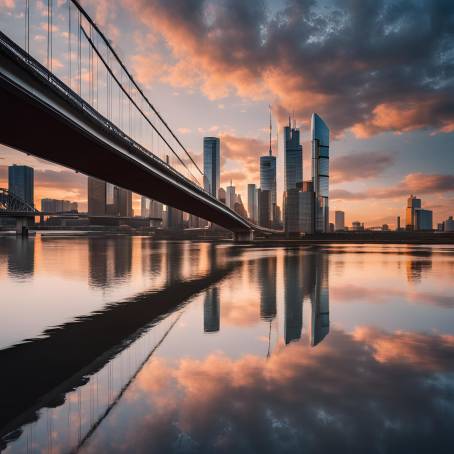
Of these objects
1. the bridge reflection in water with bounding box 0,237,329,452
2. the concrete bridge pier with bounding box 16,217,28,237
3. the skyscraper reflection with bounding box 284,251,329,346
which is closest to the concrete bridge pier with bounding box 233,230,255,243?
the concrete bridge pier with bounding box 16,217,28,237

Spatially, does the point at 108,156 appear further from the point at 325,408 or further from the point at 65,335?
the point at 325,408

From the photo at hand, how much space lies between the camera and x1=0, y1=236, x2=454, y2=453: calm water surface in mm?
5270

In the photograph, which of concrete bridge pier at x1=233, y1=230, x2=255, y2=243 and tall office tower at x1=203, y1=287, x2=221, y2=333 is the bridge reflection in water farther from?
concrete bridge pier at x1=233, y1=230, x2=255, y2=243

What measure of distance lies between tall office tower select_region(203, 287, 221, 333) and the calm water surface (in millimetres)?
71

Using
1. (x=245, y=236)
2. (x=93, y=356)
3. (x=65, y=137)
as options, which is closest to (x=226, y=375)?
(x=93, y=356)

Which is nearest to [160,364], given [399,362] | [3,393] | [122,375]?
[122,375]

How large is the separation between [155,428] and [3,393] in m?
3.30

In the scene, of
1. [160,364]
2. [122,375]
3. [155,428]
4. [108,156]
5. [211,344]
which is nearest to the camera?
[155,428]

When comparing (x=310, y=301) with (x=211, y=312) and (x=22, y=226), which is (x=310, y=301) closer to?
(x=211, y=312)

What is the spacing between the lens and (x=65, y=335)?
10461 millimetres

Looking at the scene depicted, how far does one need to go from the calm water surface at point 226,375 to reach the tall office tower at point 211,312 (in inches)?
2.8

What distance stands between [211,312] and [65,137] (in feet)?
79.7

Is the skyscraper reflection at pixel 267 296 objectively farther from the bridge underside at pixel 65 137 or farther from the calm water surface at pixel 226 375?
the bridge underside at pixel 65 137

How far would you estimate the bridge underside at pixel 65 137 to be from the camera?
2205 centimetres
